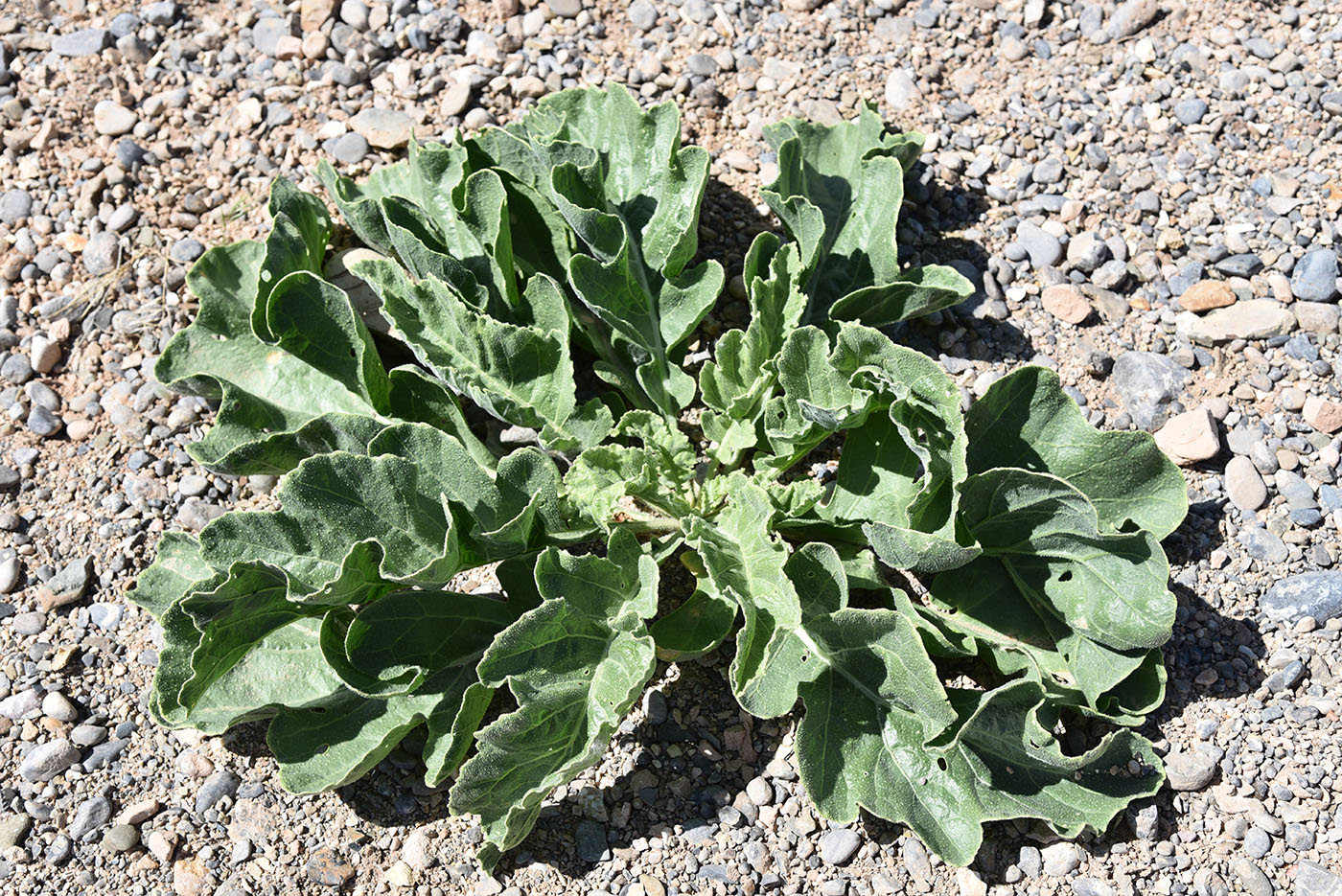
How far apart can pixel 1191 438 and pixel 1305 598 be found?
1.91ft

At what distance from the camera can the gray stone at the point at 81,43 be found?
4.91 metres

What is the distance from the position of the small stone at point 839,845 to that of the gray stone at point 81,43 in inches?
160

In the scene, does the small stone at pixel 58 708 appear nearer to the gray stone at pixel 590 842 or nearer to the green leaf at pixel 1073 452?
the gray stone at pixel 590 842

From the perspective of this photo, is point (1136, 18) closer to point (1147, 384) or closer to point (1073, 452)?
point (1147, 384)

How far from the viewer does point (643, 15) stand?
4.91 m

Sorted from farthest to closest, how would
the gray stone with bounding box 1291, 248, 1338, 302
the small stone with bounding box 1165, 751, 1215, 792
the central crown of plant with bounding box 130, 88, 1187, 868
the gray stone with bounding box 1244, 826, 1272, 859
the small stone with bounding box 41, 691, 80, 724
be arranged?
the gray stone with bounding box 1291, 248, 1338, 302 < the small stone with bounding box 41, 691, 80, 724 < the small stone with bounding box 1165, 751, 1215, 792 < the gray stone with bounding box 1244, 826, 1272, 859 < the central crown of plant with bounding box 130, 88, 1187, 868

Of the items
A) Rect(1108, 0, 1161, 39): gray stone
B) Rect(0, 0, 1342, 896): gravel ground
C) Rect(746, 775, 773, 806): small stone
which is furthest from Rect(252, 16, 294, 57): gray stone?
Rect(746, 775, 773, 806): small stone

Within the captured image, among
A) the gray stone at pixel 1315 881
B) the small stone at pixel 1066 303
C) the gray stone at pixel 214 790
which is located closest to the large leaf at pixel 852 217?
the small stone at pixel 1066 303

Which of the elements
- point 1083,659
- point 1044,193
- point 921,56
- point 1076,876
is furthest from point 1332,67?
point 1076,876

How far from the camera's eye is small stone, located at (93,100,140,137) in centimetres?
475

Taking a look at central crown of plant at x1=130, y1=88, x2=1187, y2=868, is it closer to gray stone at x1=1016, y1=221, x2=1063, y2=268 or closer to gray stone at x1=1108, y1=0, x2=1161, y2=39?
gray stone at x1=1016, y1=221, x2=1063, y2=268

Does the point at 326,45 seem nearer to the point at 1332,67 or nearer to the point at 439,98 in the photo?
the point at 439,98

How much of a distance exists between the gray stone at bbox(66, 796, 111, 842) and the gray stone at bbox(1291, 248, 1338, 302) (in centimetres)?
402

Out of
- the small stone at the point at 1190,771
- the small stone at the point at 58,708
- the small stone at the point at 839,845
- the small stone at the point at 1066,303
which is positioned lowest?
the small stone at the point at 839,845
